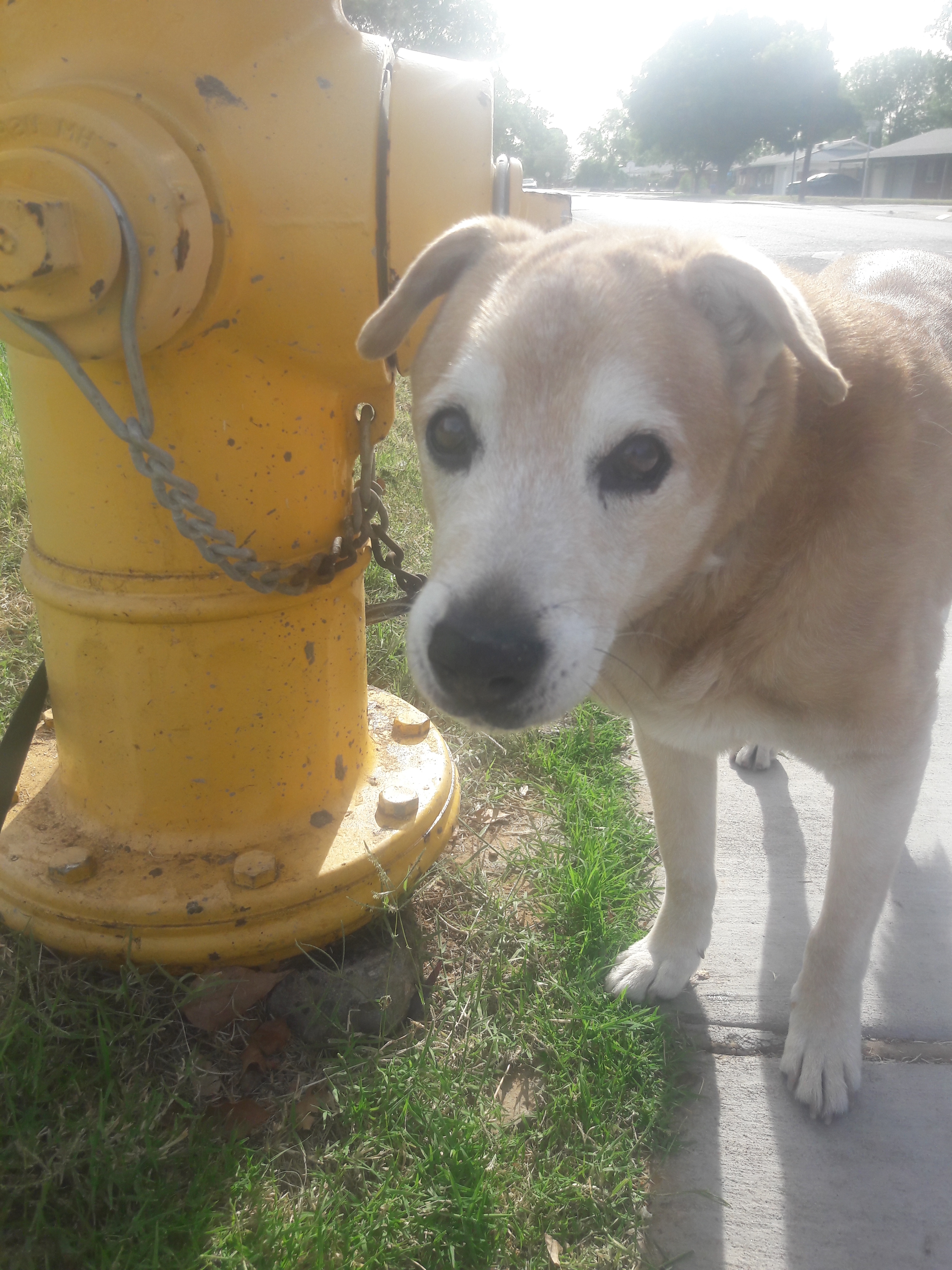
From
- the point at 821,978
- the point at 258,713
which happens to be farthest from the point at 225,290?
the point at 821,978

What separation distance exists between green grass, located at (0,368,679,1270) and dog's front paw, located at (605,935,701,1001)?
57 mm

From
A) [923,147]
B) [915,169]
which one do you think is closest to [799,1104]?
[923,147]

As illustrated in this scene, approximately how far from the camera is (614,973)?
2.08 metres

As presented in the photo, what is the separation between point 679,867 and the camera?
7.02 feet

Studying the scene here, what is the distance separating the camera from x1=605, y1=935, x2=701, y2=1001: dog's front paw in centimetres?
203

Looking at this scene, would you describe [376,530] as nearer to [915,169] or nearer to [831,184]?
[915,169]

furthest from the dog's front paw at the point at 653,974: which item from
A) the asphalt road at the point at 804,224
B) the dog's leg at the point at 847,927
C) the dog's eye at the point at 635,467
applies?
the asphalt road at the point at 804,224

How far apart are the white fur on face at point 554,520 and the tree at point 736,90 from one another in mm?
87871

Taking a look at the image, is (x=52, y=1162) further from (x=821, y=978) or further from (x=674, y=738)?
(x=821, y=978)

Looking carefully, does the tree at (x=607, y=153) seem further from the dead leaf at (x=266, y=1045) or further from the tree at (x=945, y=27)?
the dead leaf at (x=266, y=1045)

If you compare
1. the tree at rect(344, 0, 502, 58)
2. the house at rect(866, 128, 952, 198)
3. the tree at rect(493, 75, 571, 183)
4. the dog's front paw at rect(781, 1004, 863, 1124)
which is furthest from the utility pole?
the dog's front paw at rect(781, 1004, 863, 1124)

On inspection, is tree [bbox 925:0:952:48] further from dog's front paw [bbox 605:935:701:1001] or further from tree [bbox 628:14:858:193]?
dog's front paw [bbox 605:935:701:1001]

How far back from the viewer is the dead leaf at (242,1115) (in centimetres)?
167

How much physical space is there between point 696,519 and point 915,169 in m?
72.3
